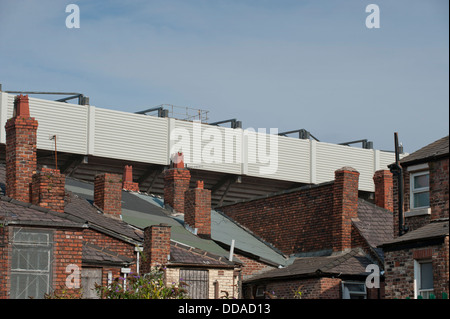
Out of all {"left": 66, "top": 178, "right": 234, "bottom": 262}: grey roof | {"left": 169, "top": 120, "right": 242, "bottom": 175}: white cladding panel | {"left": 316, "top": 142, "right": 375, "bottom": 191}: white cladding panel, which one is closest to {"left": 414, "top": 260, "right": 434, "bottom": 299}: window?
{"left": 66, "top": 178, "right": 234, "bottom": 262}: grey roof

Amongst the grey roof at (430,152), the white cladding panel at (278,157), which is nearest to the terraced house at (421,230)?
the grey roof at (430,152)

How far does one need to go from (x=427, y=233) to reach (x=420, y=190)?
303 cm

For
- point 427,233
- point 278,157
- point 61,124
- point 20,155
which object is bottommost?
point 427,233

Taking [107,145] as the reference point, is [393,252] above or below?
below

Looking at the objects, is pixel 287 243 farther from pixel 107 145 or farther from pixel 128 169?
pixel 107 145

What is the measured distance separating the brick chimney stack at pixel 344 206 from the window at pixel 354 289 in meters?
2.14

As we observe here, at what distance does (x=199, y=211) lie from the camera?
3553cm

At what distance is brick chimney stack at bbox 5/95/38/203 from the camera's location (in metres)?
27.2

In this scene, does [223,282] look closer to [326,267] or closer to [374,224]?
[326,267]

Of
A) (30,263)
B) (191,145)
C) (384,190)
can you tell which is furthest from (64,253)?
(191,145)
